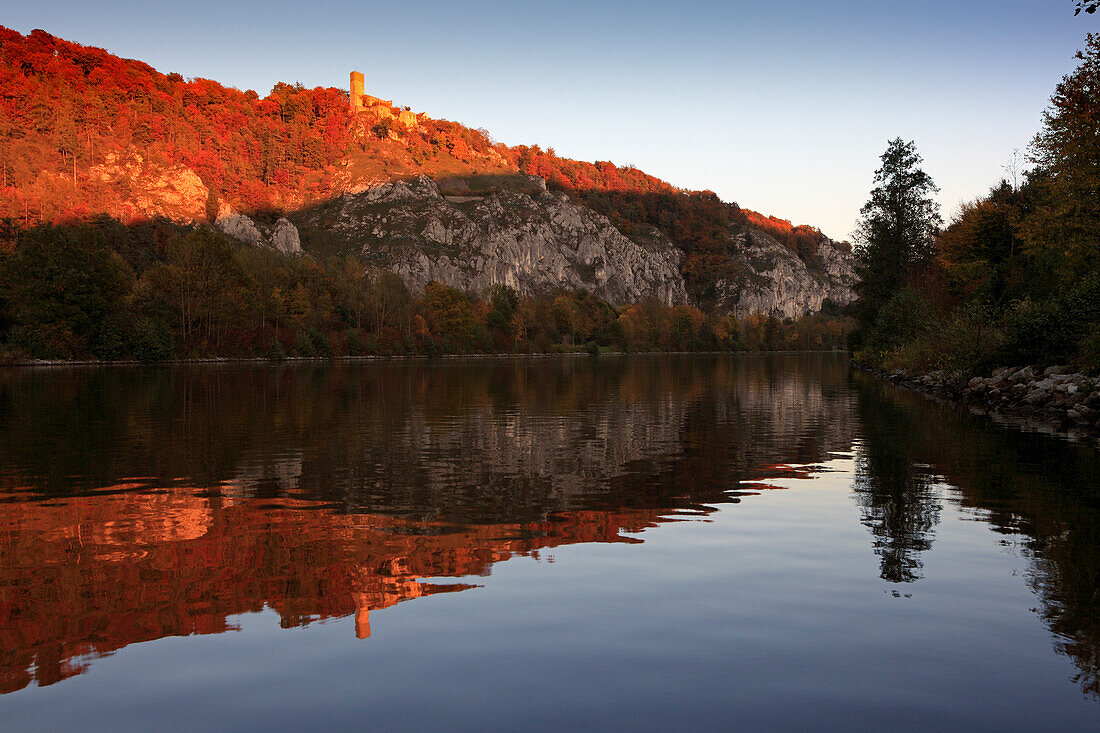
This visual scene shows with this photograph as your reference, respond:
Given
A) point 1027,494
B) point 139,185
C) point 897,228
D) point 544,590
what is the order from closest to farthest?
point 544,590, point 1027,494, point 897,228, point 139,185

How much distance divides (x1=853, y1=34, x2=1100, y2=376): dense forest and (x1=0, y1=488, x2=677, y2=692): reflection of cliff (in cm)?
2977

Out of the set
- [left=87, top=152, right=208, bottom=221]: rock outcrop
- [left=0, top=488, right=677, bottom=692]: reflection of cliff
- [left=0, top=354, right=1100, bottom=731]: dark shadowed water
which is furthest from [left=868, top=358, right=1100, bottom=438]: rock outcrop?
[left=87, top=152, right=208, bottom=221]: rock outcrop

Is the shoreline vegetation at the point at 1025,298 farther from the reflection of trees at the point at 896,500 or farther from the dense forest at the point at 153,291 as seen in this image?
the dense forest at the point at 153,291

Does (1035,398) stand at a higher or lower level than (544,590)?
higher

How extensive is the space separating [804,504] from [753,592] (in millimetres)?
5722

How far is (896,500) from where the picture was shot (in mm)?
13453

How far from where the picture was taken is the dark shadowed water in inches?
213

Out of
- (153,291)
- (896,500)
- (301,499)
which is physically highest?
(153,291)

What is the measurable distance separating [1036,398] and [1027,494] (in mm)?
19853

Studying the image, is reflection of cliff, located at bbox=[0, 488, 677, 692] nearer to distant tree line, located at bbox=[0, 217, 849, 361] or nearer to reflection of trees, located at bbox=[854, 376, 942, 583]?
reflection of trees, located at bbox=[854, 376, 942, 583]

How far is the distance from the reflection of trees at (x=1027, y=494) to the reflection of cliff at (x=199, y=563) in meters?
5.12

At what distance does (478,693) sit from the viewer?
550 centimetres

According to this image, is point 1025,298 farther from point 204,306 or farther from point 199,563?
point 204,306

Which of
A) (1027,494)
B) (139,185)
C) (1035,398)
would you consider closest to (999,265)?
(1035,398)
